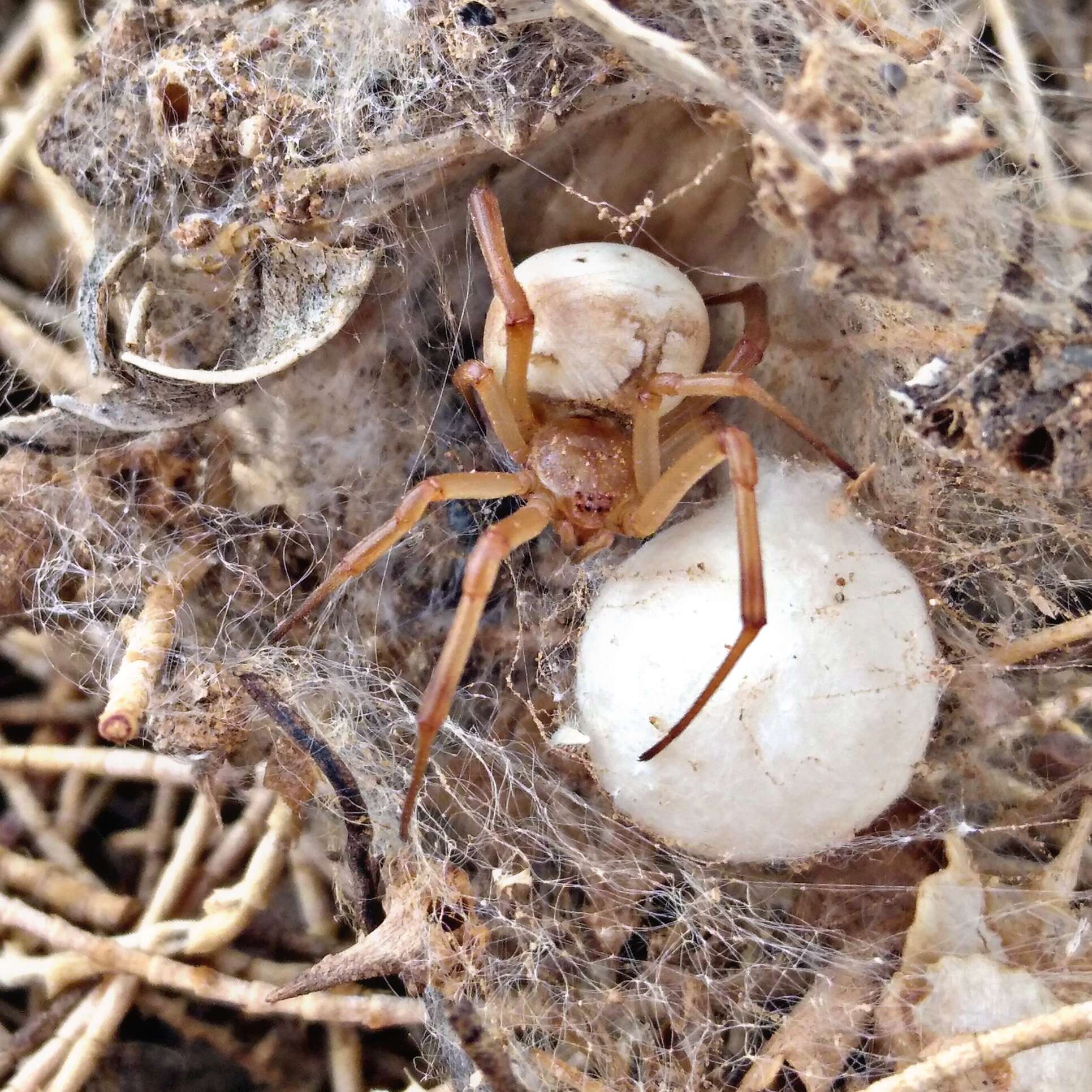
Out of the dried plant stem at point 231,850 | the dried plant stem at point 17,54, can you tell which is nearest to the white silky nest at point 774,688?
the dried plant stem at point 231,850

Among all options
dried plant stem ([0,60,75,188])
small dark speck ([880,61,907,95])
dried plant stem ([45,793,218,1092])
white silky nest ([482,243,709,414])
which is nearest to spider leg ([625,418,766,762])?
white silky nest ([482,243,709,414])

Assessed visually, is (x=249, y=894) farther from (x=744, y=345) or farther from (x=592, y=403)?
(x=744, y=345)

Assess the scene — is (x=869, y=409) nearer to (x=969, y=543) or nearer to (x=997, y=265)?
(x=969, y=543)

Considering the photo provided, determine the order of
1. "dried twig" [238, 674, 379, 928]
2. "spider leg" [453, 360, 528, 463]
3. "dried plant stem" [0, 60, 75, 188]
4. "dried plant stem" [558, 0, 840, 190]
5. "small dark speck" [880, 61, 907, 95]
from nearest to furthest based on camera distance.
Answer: "dried plant stem" [558, 0, 840, 190] → "small dark speck" [880, 61, 907, 95] → "dried twig" [238, 674, 379, 928] → "spider leg" [453, 360, 528, 463] → "dried plant stem" [0, 60, 75, 188]

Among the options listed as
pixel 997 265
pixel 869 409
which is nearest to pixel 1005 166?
pixel 997 265

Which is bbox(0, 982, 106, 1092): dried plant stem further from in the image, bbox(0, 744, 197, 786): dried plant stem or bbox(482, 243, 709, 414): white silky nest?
bbox(482, 243, 709, 414): white silky nest
